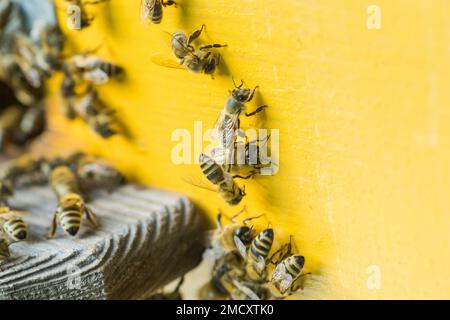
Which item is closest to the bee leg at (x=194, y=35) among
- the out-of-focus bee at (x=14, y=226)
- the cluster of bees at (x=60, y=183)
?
the cluster of bees at (x=60, y=183)

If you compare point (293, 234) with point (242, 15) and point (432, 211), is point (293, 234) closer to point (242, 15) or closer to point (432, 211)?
point (432, 211)

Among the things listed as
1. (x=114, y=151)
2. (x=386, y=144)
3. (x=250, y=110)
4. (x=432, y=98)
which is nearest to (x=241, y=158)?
(x=250, y=110)

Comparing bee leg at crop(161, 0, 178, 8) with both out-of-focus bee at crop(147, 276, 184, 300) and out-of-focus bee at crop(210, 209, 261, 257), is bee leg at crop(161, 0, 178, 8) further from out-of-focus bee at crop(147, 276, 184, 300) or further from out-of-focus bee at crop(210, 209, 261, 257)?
out-of-focus bee at crop(147, 276, 184, 300)

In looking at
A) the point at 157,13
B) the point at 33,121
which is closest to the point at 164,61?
the point at 157,13

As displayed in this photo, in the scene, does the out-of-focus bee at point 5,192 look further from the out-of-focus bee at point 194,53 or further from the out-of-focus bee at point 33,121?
the out-of-focus bee at point 194,53

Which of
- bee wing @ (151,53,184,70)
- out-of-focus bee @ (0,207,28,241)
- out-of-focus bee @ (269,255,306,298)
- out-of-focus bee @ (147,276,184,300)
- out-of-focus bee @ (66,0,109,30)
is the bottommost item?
out-of-focus bee @ (147,276,184,300)

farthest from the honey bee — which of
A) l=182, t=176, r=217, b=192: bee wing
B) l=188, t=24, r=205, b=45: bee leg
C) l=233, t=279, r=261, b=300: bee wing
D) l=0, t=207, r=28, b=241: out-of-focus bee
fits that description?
l=233, t=279, r=261, b=300: bee wing

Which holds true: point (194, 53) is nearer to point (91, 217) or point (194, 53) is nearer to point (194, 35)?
point (194, 35)
